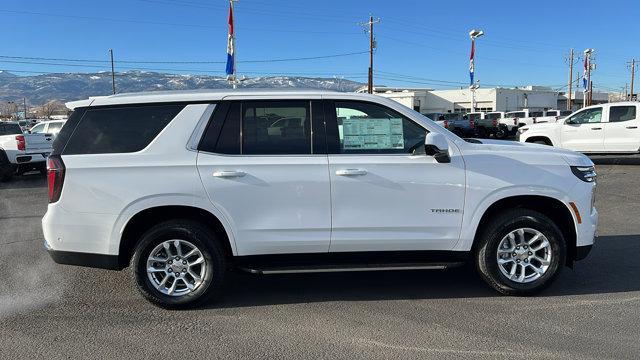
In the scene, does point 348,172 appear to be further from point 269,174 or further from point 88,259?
point 88,259

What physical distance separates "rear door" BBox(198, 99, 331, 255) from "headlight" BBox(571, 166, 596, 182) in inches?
87.4

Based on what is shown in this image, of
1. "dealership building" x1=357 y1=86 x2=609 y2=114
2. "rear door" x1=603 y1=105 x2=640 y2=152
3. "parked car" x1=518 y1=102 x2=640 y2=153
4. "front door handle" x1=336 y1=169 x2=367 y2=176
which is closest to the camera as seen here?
"front door handle" x1=336 y1=169 x2=367 y2=176

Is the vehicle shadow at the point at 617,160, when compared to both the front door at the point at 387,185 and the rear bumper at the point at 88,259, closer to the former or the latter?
the front door at the point at 387,185

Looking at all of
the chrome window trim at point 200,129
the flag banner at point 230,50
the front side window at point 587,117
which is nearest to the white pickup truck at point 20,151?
the flag banner at point 230,50

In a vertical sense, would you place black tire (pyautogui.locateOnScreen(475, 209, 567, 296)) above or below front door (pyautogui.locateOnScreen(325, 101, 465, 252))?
below

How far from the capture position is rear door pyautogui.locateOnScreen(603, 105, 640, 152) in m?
14.4

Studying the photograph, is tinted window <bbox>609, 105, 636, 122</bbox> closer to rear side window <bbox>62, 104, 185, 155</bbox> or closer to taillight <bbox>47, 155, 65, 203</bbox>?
rear side window <bbox>62, 104, 185, 155</bbox>

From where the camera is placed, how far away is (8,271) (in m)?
5.81

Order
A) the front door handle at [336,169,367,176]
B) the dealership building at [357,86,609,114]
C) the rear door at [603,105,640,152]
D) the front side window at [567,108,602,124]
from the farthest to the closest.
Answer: the dealership building at [357,86,609,114], the front side window at [567,108,602,124], the rear door at [603,105,640,152], the front door handle at [336,169,367,176]

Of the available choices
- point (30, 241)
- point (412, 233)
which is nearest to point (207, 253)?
point (412, 233)

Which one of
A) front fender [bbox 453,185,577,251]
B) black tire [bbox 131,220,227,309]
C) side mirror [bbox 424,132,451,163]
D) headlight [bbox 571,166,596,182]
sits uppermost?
side mirror [bbox 424,132,451,163]

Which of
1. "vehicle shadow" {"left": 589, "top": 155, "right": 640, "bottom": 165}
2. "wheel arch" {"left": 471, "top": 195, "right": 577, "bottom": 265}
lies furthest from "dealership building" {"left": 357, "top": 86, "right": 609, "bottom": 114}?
"wheel arch" {"left": 471, "top": 195, "right": 577, "bottom": 265}

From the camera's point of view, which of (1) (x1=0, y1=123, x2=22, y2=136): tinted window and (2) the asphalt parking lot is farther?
(1) (x1=0, y1=123, x2=22, y2=136): tinted window

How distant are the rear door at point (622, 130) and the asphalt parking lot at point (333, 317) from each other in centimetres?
988
